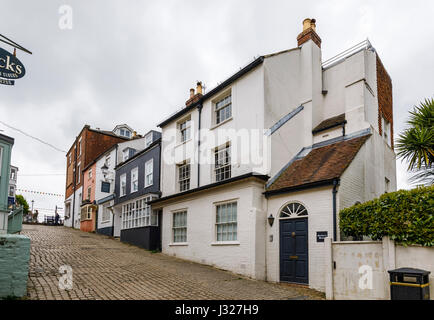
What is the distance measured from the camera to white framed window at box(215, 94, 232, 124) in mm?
16250

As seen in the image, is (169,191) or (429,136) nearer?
(429,136)

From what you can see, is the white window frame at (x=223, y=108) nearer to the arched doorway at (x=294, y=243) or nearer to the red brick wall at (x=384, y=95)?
the arched doorway at (x=294, y=243)

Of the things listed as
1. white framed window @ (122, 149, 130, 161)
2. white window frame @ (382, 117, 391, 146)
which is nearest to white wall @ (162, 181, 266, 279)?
white window frame @ (382, 117, 391, 146)

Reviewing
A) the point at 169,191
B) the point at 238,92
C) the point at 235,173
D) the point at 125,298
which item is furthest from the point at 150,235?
the point at 125,298

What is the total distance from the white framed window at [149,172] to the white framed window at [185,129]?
3.01m

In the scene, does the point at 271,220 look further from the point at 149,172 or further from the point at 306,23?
the point at 149,172

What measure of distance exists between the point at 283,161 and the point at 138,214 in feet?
34.9

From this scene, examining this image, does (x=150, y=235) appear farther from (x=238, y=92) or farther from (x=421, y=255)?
(x=421, y=255)

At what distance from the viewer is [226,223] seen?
47.3 ft

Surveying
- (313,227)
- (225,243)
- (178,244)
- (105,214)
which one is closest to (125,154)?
(105,214)

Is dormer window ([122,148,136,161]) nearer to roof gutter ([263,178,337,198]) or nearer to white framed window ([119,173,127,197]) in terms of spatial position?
white framed window ([119,173,127,197])

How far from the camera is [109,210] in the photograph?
27.3m

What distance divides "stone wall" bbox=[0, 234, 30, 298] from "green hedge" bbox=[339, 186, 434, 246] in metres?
8.20
